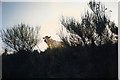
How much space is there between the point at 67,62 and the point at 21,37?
921mm

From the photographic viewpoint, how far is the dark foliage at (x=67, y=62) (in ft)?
16.7

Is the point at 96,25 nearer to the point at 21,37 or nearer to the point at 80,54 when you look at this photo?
the point at 80,54

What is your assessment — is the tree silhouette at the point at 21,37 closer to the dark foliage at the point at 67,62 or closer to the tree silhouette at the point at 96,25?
the dark foliage at the point at 67,62

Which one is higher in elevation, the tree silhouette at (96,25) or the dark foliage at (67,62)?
the tree silhouette at (96,25)

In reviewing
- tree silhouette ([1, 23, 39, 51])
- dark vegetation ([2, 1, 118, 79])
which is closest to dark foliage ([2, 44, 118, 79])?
dark vegetation ([2, 1, 118, 79])

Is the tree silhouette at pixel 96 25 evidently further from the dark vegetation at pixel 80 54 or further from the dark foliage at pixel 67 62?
the dark foliage at pixel 67 62

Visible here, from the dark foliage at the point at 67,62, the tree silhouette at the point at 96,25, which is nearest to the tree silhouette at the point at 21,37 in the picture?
the dark foliage at the point at 67,62

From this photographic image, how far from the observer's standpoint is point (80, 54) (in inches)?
201

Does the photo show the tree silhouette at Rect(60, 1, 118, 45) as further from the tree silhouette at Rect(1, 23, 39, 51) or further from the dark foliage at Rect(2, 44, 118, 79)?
the tree silhouette at Rect(1, 23, 39, 51)

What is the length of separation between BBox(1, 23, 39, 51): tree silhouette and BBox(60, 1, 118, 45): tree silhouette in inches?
22.4

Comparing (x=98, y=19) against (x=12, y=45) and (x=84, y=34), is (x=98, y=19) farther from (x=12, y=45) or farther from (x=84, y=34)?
(x=12, y=45)

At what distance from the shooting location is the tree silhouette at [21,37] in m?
5.09

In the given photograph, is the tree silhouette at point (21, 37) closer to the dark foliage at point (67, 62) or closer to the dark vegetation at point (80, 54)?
the dark vegetation at point (80, 54)

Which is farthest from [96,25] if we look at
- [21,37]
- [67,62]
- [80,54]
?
[21,37]
